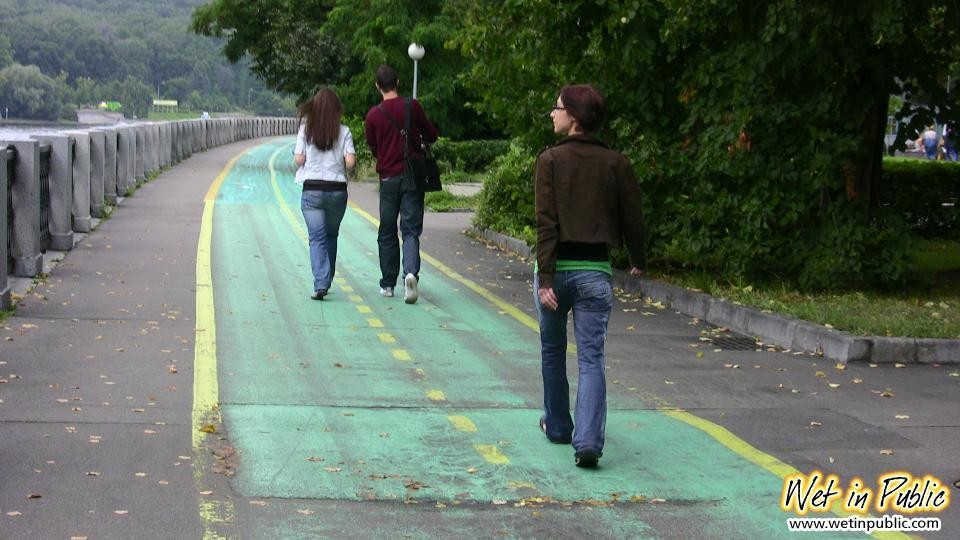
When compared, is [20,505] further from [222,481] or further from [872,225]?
[872,225]

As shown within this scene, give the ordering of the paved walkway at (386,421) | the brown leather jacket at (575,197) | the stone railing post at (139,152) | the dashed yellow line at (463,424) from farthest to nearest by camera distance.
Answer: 1. the stone railing post at (139,152)
2. the dashed yellow line at (463,424)
3. the brown leather jacket at (575,197)
4. the paved walkway at (386,421)

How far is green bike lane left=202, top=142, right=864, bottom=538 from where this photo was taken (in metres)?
5.91

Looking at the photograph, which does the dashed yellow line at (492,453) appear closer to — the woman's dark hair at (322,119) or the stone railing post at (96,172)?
the woman's dark hair at (322,119)

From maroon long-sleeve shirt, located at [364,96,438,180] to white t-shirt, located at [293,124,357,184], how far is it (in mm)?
233

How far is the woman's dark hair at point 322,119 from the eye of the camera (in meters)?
12.3

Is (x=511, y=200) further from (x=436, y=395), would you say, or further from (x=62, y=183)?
(x=436, y=395)

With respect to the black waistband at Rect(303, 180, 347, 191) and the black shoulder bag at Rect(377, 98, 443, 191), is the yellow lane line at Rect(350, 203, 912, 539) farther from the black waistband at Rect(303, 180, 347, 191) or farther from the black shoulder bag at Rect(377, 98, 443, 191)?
the black waistband at Rect(303, 180, 347, 191)

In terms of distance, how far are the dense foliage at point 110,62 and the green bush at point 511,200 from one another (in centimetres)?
2998

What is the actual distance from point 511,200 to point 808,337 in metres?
8.88

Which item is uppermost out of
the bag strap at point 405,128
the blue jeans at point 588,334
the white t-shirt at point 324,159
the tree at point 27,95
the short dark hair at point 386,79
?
the short dark hair at point 386,79

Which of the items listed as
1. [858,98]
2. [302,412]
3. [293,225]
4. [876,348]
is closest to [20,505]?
[302,412]

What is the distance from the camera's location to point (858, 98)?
13.1 metres

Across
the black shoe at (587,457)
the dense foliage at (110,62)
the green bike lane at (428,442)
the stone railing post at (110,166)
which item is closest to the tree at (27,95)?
the dense foliage at (110,62)

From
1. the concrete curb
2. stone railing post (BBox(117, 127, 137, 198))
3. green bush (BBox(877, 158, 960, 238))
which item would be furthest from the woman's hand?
stone railing post (BBox(117, 127, 137, 198))
